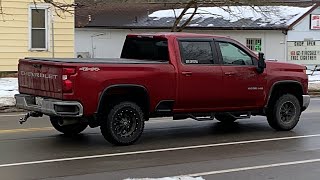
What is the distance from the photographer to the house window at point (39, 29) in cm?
2206

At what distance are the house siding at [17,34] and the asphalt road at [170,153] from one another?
9.62m

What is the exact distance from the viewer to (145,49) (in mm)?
11211

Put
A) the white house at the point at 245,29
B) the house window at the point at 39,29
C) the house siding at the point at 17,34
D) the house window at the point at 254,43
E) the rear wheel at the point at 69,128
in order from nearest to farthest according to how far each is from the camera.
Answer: the rear wheel at the point at 69,128 → the house siding at the point at 17,34 → the house window at the point at 39,29 → the white house at the point at 245,29 → the house window at the point at 254,43

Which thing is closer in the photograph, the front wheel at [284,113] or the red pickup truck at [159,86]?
the red pickup truck at [159,86]

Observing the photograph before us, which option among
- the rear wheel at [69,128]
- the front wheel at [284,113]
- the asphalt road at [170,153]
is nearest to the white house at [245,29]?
the front wheel at [284,113]

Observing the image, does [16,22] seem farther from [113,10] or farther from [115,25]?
[113,10]

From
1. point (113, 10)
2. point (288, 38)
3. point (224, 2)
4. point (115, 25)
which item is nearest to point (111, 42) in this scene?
point (115, 25)

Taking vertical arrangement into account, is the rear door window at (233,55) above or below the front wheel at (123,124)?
above

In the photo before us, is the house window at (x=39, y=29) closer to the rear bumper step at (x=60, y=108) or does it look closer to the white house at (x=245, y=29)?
the rear bumper step at (x=60, y=108)

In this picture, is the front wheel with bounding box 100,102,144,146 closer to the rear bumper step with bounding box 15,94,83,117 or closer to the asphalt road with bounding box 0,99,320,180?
the asphalt road with bounding box 0,99,320,180

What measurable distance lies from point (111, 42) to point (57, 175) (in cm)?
3191

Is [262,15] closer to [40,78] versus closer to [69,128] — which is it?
[69,128]

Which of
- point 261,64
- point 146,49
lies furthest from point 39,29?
point 261,64

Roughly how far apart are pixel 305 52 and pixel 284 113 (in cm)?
2338
